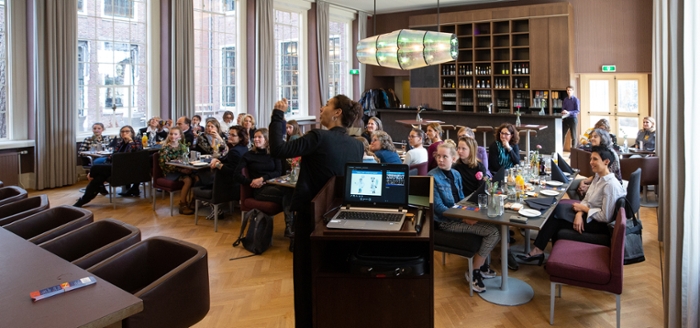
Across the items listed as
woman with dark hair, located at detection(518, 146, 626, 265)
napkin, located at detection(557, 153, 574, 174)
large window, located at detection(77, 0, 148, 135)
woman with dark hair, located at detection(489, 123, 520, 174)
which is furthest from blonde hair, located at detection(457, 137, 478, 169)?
large window, located at detection(77, 0, 148, 135)

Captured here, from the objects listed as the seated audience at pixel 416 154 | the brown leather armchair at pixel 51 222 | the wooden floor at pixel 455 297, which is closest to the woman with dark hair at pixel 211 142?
the wooden floor at pixel 455 297

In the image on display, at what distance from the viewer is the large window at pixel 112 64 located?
30.4ft

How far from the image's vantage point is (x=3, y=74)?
27.8 ft

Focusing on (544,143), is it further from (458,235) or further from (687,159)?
(687,159)

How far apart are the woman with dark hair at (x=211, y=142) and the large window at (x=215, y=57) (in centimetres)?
308

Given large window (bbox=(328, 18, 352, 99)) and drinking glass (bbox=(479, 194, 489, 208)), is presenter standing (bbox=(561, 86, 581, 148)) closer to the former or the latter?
large window (bbox=(328, 18, 352, 99))

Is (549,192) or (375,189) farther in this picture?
(549,192)

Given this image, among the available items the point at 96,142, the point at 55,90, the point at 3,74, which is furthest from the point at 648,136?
the point at 3,74

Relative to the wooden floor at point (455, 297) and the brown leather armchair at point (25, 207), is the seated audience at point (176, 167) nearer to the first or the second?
the wooden floor at point (455, 297)

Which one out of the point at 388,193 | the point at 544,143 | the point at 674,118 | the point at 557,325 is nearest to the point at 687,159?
the point at 674,118

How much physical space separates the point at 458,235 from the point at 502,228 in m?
0.35

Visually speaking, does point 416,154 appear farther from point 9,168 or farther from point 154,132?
point 9,168

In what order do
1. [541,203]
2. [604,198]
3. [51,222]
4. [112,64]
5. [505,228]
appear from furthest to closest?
[112,64], [541,203], [604,198], [505,228], [51,222]

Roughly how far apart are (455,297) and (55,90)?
7672 millimetres
